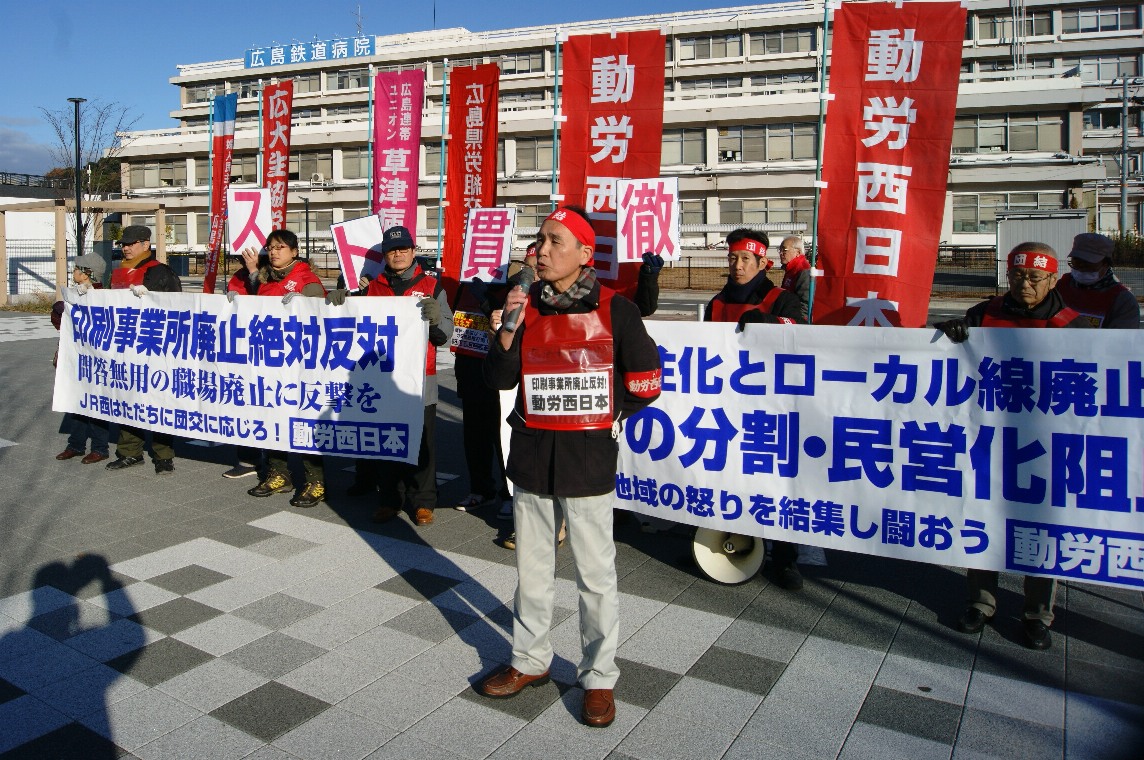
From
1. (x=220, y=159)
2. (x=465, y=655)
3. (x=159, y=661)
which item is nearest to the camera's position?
(x=159, y=661)

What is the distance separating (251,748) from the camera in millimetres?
3307

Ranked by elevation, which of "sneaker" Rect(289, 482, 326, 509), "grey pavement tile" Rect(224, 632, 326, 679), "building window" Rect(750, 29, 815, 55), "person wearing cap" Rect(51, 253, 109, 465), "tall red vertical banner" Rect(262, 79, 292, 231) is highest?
"building window" Rect(750, 29, 815, 55)

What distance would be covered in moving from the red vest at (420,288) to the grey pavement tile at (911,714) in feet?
12.0

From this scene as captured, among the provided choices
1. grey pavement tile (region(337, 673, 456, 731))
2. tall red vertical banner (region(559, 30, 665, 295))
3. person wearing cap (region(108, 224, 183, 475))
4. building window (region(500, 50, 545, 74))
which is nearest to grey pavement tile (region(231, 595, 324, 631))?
grey pavement tile (region(337, 673, 456, 731))

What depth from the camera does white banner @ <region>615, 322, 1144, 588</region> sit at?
13.3 feet

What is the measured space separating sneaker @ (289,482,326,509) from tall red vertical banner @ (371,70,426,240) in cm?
417

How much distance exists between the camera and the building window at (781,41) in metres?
55.7

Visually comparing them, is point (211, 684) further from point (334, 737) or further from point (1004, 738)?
point (1004, 738)

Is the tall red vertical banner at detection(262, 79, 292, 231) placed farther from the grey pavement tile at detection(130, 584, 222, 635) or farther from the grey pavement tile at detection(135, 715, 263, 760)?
the grey pavement tile at detection(135, 715, 263, 760)

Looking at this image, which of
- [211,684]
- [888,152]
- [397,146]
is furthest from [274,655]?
[397,146]

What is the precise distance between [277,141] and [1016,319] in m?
9.88

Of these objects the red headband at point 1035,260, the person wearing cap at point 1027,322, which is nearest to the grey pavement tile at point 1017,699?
the person wearing cap at point 1027,322

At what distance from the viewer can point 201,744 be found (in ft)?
10.9

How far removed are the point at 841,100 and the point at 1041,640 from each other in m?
3.73
